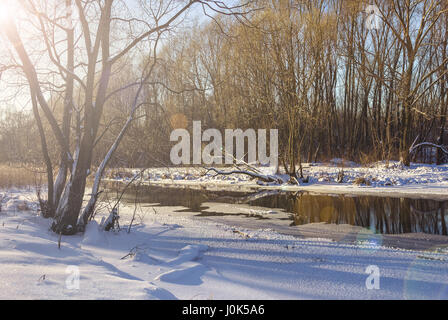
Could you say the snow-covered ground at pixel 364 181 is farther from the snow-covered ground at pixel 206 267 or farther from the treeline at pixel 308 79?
the snow-covered ground at pixel 206 267

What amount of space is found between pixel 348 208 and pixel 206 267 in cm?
716

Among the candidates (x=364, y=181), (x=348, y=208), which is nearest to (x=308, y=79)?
(x=364, y=181)

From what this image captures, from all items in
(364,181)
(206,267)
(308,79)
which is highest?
(308,79)

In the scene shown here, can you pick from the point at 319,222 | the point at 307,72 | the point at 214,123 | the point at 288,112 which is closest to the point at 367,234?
the point at 319,222

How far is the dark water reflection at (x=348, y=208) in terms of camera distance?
794 centimetres

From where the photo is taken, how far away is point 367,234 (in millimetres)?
6848

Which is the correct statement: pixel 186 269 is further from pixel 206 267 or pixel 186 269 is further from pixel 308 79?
pixel 308 79

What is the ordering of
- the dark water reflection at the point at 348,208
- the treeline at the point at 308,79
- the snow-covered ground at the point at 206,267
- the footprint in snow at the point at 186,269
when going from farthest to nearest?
the treeline at the point at 308,79
the dark water reflection at the point at 348,208
the footprint in snow at the point at 186,269
the snow-covered ground at the point at 206,267

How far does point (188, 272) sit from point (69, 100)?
5.26 metres

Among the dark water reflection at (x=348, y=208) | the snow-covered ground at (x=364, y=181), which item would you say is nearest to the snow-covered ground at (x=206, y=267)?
the dark water reflection at (x=348, y=208)

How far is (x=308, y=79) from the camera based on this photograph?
53.8ft

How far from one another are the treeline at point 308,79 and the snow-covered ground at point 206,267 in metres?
2.07

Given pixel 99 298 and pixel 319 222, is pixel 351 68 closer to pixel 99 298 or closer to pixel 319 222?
pixel 319 222

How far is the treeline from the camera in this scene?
39.9ft
